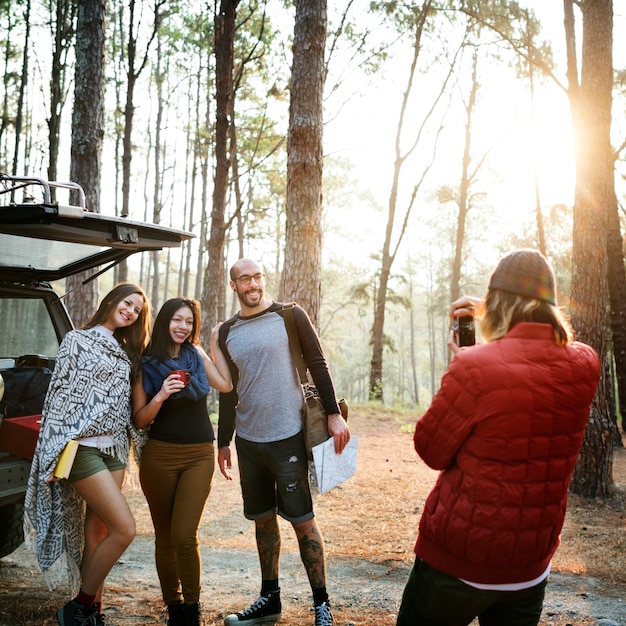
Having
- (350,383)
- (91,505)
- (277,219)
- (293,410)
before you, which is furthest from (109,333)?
(350,383)

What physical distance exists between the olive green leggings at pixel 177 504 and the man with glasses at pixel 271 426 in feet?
1.14

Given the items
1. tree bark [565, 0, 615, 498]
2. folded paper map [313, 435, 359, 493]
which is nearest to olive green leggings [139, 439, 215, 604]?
folded paper map [313, 435, 359, 493]

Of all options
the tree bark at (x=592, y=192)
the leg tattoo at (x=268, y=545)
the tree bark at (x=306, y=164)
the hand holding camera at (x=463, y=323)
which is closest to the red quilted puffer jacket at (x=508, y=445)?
the hand holding camera at (x=463, y=323)

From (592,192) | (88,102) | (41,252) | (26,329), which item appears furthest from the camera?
(88,102)

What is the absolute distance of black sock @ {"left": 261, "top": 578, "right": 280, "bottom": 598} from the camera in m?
3.67

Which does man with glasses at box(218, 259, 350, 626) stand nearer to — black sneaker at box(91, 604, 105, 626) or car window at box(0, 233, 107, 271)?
black sneaker at box(91, 604, 105, 626)

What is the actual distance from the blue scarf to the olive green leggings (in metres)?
0.30

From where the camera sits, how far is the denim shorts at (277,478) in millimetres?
3504

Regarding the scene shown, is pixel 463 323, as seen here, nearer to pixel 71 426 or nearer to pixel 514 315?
pixel 514 315

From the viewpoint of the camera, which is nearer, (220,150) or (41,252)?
(41,252)

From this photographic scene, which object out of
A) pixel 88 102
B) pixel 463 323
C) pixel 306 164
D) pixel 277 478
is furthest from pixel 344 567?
pixel 88 102

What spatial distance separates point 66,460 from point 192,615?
1192 millimetres

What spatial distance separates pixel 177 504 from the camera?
3.33 metres

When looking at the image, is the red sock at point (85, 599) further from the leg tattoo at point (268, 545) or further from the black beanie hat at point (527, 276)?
the black beanie hat at point (527, 276)
